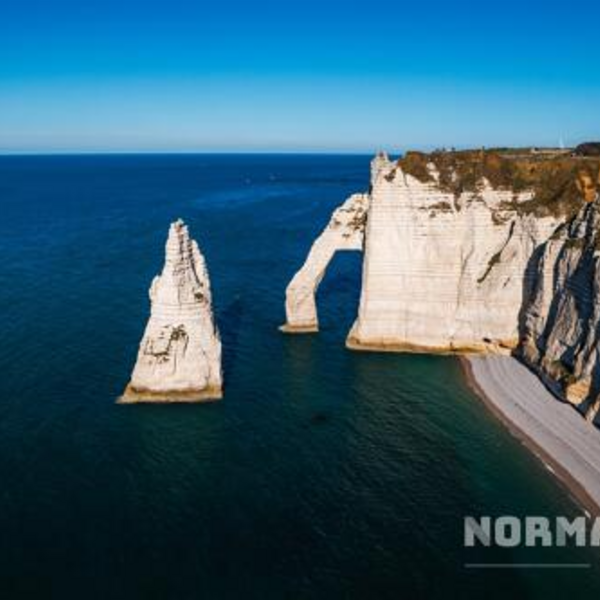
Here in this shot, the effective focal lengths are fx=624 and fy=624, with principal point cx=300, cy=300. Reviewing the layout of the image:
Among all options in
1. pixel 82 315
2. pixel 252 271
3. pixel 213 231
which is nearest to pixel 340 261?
pixel 252 271

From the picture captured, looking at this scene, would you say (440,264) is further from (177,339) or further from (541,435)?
(177,339)

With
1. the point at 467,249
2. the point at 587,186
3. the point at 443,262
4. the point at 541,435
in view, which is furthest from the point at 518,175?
the point at 541,435

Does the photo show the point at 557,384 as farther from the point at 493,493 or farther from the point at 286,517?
the point at 286,517

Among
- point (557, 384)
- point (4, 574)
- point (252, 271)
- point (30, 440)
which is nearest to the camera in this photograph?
point (4, 574)

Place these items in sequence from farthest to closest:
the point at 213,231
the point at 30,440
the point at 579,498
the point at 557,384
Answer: the point at 213,231
the point at 557,384
the point at 30,440
the point at 579,498

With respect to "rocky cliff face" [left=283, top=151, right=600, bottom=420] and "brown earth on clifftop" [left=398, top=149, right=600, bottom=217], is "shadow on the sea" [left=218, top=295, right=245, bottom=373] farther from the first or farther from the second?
"brown earth on clifftop" [left=398, top=149, right=600, bottom=217]

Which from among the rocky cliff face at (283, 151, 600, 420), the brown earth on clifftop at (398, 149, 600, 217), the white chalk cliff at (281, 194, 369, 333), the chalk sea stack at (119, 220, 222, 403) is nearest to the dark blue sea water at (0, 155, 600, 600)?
the chalk sea stack at (119, 220, 222, 403)
